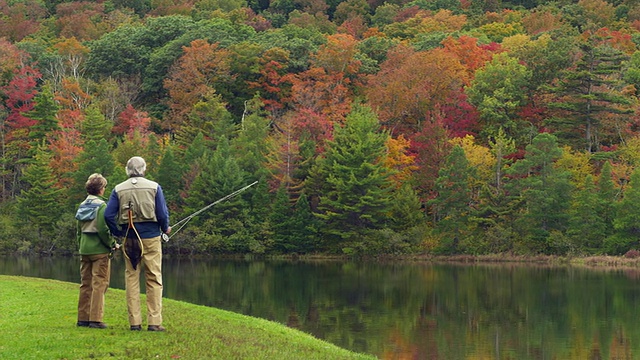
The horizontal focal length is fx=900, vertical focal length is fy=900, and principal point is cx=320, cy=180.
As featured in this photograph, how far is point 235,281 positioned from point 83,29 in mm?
64876

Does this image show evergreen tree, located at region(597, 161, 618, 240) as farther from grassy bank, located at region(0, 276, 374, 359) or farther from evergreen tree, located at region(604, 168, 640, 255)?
grassy bank, located at region(0, 276, 374, 359)

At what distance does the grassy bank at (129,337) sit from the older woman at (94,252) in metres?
0.28

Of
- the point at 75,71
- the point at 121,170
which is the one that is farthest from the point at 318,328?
the point at 75,71

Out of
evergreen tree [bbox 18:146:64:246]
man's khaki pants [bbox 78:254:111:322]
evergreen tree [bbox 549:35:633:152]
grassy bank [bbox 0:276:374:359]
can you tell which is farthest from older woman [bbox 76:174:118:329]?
evergreen tree [bbox 18:146:64:246]

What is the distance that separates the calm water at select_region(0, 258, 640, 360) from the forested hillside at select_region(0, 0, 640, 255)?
202 inches

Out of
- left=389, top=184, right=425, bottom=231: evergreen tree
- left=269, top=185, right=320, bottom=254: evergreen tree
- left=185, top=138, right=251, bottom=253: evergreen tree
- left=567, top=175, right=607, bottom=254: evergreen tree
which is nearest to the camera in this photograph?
left=567, top=175, right=607, bottom=254: evergreen tree

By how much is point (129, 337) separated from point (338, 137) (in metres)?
44.2

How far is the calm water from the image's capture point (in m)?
22.9

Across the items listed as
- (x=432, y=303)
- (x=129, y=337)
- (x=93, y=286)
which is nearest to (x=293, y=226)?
(x=432, y=303)

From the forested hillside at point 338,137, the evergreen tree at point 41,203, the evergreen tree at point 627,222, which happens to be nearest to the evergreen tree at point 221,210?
the forested hillside at point 338,137

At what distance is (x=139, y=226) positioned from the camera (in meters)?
12.3

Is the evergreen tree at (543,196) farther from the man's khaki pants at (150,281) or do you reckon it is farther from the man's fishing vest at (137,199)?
the man's fishing vest at (137,199)

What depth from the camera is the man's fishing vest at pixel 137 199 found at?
12172mm

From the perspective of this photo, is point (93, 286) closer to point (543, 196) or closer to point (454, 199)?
point (543, 196)
